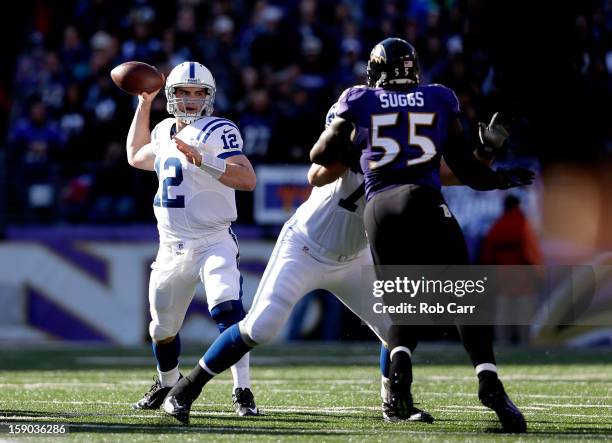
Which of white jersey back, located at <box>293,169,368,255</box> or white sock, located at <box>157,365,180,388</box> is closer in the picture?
white jersey back, located at <box>293,169,368,255</box>

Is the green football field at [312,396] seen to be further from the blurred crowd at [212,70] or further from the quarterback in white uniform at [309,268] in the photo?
the blurred crowd at [212,70]

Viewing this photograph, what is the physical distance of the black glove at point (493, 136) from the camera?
596 centimetres

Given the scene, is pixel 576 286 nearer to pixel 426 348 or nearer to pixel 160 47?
pixel 426 348

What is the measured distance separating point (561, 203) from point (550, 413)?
6.01 meters

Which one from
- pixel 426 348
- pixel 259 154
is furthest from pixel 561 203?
pixel 259 154

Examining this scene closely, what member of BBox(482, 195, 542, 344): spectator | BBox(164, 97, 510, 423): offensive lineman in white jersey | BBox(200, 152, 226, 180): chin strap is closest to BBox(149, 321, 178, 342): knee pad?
BBox(164, 97, 510, 423): offensive lineman in white jersey

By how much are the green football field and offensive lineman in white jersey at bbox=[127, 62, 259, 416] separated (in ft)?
1.15

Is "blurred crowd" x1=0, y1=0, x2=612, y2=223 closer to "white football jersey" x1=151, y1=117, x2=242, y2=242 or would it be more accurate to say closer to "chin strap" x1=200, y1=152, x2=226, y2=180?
"white football jersey" x1=151, y1=117, x2=242, y2=242

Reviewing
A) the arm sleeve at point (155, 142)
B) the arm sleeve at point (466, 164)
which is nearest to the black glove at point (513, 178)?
the arm sleeve at point (466, 164)

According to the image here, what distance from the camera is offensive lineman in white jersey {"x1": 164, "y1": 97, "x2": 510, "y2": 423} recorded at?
5910mm

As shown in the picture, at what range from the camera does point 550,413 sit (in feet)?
21.4

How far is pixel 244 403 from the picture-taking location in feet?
21.3

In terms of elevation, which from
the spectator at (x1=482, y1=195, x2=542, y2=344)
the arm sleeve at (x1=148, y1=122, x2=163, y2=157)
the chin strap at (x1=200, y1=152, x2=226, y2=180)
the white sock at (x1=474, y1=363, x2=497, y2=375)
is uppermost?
the arm sleeve at (x1=148, y1=122, x2=163, y2=157)

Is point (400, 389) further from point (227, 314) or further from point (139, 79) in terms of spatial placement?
point (139, 79)
